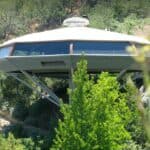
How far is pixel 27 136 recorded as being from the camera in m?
35.5

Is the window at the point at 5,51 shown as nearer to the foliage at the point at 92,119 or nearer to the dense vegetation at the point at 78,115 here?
the dense vegetation at the point at 78,115

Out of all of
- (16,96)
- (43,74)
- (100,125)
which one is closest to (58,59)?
(43,74)

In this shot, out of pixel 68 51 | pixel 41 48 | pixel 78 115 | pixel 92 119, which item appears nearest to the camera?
pixel 92 119

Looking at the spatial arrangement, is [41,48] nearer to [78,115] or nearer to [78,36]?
[78,36]

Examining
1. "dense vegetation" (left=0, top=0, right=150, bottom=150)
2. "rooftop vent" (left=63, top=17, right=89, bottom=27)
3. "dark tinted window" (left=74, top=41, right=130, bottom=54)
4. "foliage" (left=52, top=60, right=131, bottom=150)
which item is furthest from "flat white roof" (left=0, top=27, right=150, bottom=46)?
"foliage" (left=52, top=60, right=131, bottom=150)

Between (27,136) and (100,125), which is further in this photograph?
(27,136)

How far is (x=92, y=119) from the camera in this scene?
A: 23.7 metres

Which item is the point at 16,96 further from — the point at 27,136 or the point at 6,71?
the point at 27,136

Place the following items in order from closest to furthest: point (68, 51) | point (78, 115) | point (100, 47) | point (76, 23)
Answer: point (78, 115) → point (68, 51) → point (100, 47) → point (76, 23)

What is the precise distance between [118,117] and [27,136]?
484 inches

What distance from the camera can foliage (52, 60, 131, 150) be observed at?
22953 millimetres

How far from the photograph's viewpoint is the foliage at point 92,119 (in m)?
23.0

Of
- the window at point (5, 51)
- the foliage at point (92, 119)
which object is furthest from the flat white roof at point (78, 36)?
the foliage at point (92, 119)

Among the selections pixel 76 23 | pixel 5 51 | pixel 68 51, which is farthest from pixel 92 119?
pixel 76 23
